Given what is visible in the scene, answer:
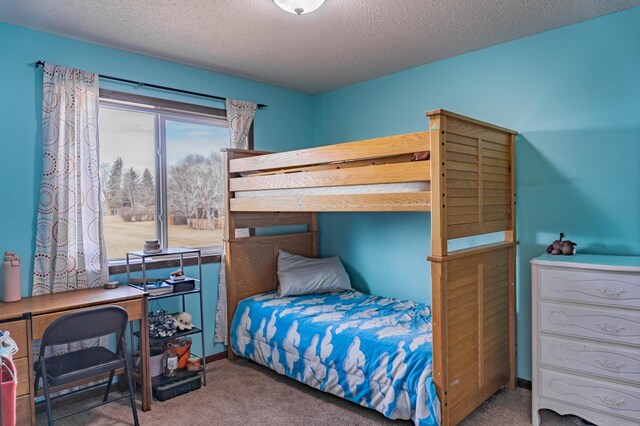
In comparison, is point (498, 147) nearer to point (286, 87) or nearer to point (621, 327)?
point (621, 327)

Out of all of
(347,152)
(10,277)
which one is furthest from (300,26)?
(10,277)

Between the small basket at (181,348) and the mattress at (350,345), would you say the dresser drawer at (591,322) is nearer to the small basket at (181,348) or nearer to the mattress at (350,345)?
the mattress at (350,345)

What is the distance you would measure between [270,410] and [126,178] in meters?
1.99

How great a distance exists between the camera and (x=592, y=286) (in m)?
2.33

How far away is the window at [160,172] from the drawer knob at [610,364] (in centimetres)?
289

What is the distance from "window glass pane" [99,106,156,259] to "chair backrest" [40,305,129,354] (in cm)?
87

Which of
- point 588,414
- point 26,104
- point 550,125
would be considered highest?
point 26,104

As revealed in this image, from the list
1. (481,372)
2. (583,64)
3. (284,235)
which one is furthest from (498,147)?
(284,235)

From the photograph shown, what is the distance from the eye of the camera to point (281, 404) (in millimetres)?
2844

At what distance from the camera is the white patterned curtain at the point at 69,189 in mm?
2748

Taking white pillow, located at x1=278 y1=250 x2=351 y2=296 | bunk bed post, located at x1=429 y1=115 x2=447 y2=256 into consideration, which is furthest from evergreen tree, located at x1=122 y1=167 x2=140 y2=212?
bunk bed post, located at x1=429 y1=115 x2=447 y2=256

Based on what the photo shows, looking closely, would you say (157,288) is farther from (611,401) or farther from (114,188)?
(611,401)

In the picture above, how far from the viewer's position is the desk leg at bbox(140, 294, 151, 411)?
2734 mm

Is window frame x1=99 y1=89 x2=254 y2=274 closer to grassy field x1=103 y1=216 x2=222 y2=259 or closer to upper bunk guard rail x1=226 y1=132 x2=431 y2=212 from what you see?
grassy field x1=103 y1=216 x2=222 y2=259
